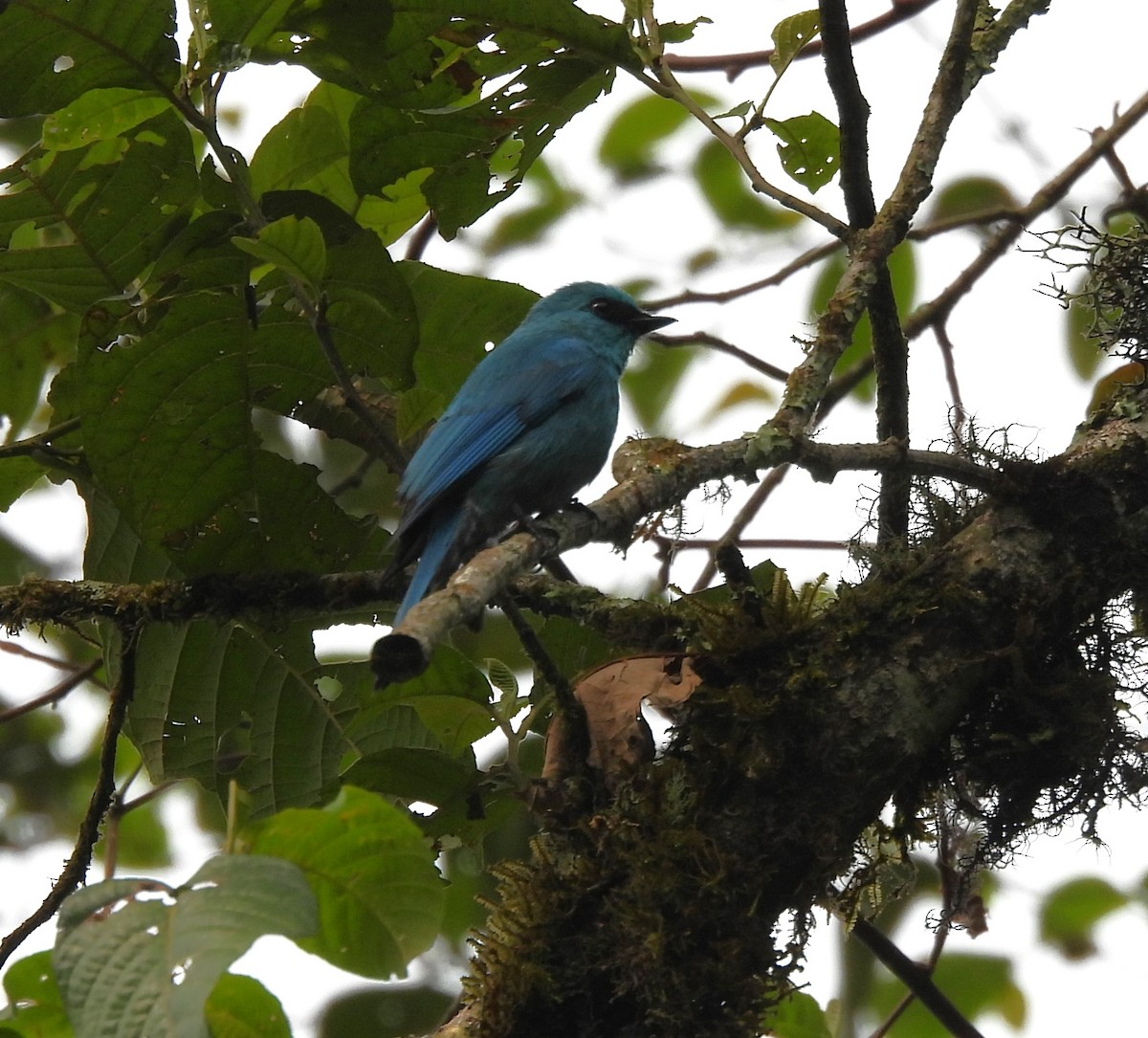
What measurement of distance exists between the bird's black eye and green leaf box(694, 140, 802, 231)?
0.50 meters

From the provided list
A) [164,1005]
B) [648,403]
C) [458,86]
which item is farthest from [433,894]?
[648,403]

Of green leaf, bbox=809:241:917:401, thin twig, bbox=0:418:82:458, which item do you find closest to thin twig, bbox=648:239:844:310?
green leaf, bbox=809:241:917:401

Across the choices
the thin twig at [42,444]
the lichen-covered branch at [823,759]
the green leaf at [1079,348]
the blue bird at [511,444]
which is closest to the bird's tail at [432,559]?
the blue bird at [511,444]

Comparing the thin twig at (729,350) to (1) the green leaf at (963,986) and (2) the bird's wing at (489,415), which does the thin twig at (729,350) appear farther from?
(1) the green leaf at (963,986)

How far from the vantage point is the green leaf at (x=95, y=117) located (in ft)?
10.8

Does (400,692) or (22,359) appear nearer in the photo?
(400,692)

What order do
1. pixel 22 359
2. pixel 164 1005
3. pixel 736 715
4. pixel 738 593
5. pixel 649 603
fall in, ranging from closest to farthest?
pixel 164 1005
pixel 736 715
pixel 738 593
pixel 649 603
pixel 22 359

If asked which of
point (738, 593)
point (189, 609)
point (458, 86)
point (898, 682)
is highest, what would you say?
point (458, 86)

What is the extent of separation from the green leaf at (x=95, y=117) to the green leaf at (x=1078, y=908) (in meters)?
3.29

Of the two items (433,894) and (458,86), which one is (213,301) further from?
(433,894)

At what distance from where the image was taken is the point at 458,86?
3744mm

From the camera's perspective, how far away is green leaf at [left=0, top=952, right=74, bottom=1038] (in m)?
1.94

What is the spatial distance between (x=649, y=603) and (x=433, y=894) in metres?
1.32

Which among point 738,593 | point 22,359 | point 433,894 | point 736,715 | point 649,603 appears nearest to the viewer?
point 433,894
